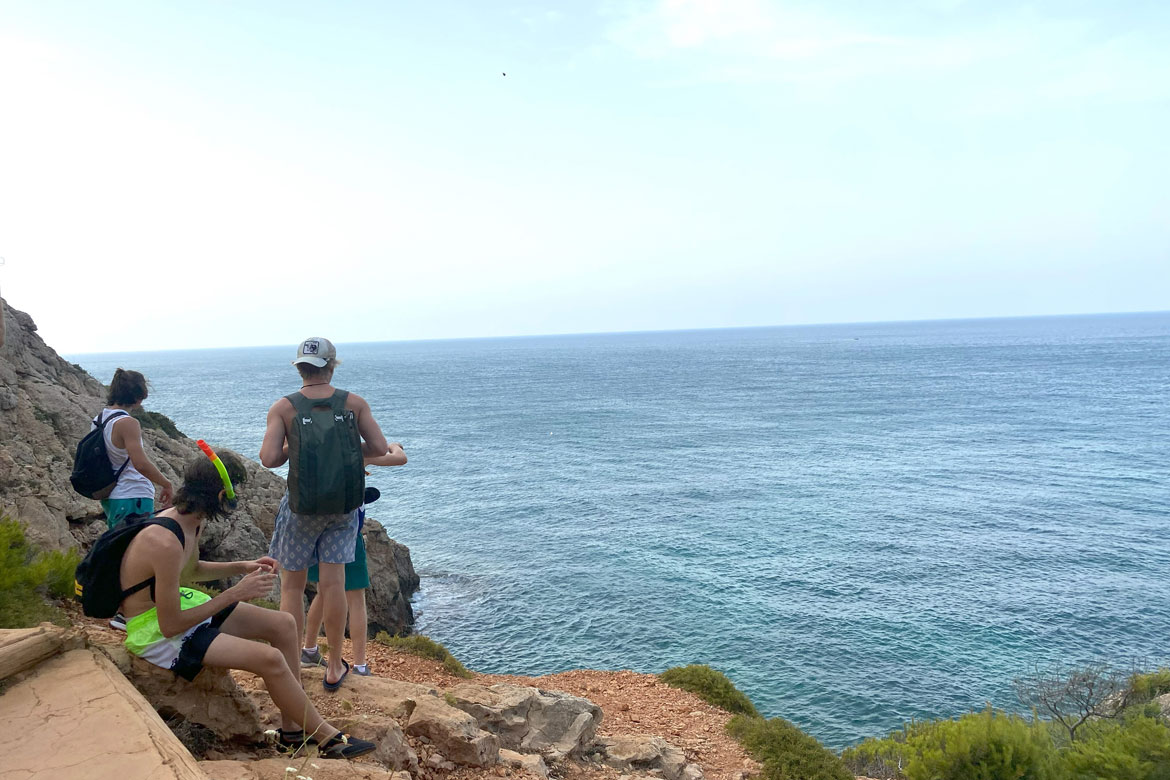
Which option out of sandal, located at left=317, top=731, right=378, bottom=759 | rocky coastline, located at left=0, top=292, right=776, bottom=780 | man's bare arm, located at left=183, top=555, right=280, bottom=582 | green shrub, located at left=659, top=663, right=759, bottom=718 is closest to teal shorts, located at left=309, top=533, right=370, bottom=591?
rocky coastline, located at left=0, top=292, right=776, bottom=780

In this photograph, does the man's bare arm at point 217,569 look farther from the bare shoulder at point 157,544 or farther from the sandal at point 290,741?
the sandal at point 290,741

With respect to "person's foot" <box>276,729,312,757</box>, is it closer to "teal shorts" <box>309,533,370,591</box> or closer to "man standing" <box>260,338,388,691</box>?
"man standing" <box>260,338,388,691</box>

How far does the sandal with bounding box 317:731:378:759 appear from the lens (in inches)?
187

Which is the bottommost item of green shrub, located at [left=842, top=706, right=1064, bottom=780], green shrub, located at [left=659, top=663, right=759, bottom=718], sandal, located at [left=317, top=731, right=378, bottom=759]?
green shrub, located at [left=659, top=663, right=759, bottom=718]

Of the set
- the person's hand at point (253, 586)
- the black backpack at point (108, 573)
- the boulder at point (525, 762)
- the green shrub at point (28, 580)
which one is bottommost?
the boulder at point (525, 762)

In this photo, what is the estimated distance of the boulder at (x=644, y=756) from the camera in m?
8.44

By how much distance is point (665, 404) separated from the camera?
8531 cm

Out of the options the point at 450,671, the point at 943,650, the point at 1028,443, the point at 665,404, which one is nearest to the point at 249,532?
the point at 450,671

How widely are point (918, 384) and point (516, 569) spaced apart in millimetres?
83468

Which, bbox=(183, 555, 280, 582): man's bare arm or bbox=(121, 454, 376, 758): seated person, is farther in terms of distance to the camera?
bbox=(183, 555, 280, 582): man's bare arm

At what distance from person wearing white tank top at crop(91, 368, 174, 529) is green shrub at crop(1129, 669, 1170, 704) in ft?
66.7

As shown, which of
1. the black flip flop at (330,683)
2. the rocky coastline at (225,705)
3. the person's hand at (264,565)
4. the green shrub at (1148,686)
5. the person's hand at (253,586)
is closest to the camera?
the rocky coastline at (225,705)

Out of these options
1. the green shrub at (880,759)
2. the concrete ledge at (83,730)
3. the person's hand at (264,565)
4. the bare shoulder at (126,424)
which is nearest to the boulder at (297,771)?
the concrete ledge at (83,730)

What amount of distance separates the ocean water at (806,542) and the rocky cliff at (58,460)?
8086 millimetres
